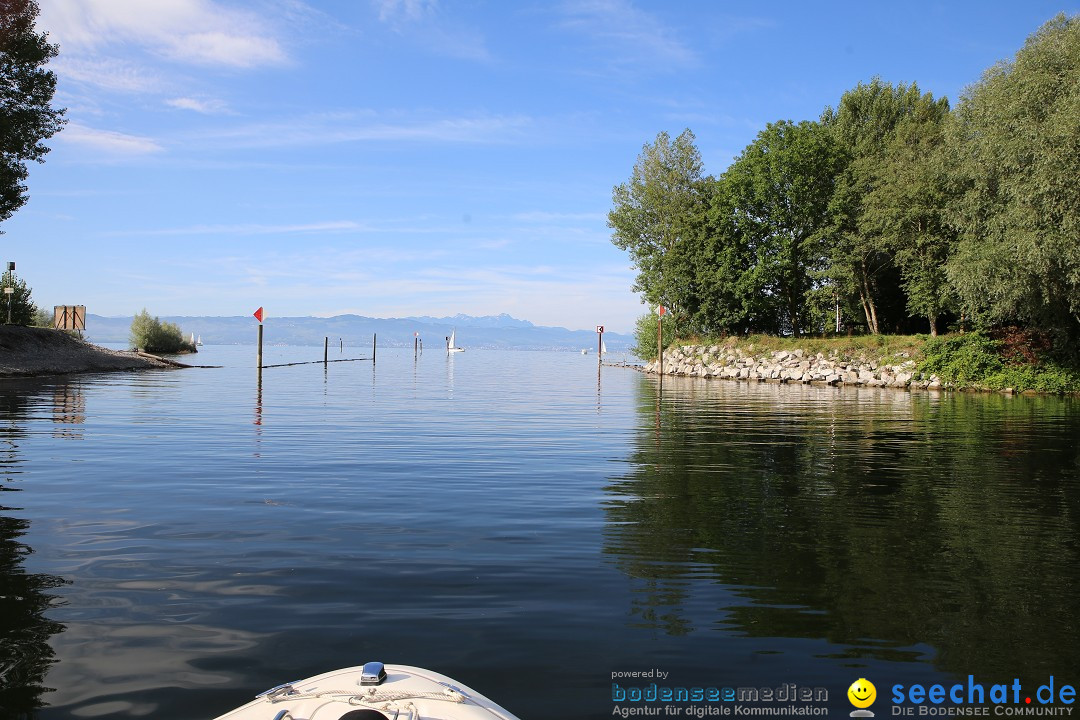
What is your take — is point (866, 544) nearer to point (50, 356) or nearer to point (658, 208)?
point (50, 356)

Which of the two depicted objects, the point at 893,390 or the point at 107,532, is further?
the point at 893,390

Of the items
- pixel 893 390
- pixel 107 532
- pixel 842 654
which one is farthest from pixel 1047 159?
pixel 107 532

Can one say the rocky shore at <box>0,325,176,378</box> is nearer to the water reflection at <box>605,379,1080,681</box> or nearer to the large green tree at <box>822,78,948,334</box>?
the water reflection at <box>605,379,1080,681</box>

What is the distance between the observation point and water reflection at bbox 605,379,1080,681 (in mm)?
5188

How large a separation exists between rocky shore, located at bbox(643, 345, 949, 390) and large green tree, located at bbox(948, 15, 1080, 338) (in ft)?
26.0

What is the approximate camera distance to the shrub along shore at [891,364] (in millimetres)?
36812

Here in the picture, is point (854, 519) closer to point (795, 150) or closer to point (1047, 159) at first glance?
point (1047, 159)

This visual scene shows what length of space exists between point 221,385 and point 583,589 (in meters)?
30.5

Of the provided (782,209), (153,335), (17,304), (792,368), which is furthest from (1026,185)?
(153,335)

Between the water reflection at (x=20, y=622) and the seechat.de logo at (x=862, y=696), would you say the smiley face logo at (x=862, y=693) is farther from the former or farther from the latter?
the water reflection at (x=20, y=622)

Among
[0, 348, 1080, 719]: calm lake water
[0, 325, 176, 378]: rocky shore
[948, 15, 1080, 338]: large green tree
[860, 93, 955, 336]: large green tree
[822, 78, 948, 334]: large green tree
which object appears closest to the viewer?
[0, 348, 1080, 719]: calm lake water

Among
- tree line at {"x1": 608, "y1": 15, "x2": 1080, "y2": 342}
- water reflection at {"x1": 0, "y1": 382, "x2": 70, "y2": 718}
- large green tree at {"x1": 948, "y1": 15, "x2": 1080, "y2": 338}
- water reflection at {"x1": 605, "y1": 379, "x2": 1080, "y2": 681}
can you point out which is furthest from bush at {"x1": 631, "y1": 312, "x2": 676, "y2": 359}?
water reflection at {"x1": 0, "y1": 382, "x2": 70, "y2": 718}

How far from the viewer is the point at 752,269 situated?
173ft

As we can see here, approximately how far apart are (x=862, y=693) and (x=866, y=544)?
11.7ft
